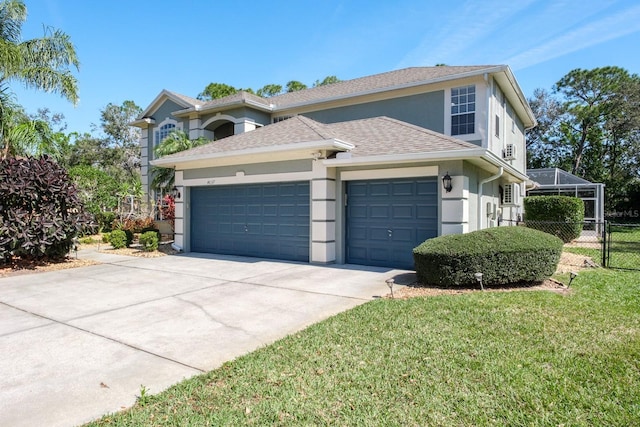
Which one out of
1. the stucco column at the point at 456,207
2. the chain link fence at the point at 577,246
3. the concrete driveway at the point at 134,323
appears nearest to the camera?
the concrete driveway at the point at 134,323

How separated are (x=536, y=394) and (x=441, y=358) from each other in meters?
0.93

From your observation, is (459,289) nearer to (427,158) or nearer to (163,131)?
(427,158)

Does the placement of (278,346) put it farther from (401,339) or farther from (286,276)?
(286,276)

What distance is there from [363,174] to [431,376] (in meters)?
6.98

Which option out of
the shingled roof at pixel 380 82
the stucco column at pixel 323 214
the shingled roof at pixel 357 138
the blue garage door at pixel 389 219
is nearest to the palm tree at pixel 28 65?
the shingled roof at pixel 357 138

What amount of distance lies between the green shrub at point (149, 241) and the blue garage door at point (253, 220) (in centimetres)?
133

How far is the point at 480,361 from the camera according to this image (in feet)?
12.9

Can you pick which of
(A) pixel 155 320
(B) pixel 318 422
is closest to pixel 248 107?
(A) pixel 155 320

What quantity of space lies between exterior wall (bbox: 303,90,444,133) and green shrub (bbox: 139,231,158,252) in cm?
855

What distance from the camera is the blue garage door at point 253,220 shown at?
11.0 meters

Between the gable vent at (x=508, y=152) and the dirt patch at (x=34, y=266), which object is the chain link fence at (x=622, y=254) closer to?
the gable vent at (x=508, y=152)

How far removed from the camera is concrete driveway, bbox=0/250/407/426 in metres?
3.48

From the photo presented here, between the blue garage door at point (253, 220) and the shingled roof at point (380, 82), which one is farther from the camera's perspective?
the shingled roof at point (380, 82)

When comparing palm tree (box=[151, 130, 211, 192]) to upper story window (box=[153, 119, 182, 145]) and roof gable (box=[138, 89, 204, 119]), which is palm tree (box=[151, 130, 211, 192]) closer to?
roof gable (box=[138, 89, 204, 119])
